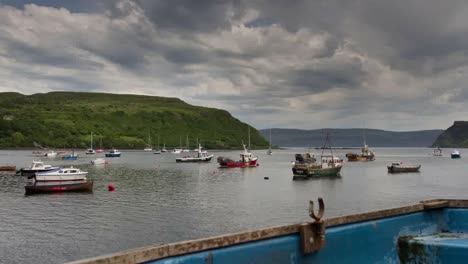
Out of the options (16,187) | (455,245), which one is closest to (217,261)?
(455,245)

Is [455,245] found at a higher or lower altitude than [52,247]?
higher

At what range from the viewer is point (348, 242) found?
9.58 meters

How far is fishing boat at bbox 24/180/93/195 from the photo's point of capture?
200 feet

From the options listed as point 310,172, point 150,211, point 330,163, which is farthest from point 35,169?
point 330,163

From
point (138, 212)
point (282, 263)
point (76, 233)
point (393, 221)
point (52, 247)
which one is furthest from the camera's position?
point (138, 212)

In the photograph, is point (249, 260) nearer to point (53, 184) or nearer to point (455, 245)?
point (455, 245)

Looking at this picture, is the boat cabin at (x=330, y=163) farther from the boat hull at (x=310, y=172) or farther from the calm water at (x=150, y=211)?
the calm water at (x=150, y=211)

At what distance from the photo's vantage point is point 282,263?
27.6 ft

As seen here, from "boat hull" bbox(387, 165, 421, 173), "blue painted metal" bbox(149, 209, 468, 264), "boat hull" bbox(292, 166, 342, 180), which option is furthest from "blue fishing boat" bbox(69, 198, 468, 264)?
"boat hull" bbox(387, 165, 421, 173)

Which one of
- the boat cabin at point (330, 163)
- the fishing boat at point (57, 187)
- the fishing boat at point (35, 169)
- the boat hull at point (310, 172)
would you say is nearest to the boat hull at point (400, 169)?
the boat cabin at point (330, 163)

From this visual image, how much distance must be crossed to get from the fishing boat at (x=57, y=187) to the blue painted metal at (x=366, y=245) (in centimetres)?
5824

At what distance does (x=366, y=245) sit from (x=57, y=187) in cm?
5971

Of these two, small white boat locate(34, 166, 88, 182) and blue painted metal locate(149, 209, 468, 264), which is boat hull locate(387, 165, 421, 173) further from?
blue painted metal locate(149, 209, 468, 264)

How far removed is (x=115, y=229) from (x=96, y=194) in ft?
88.8
